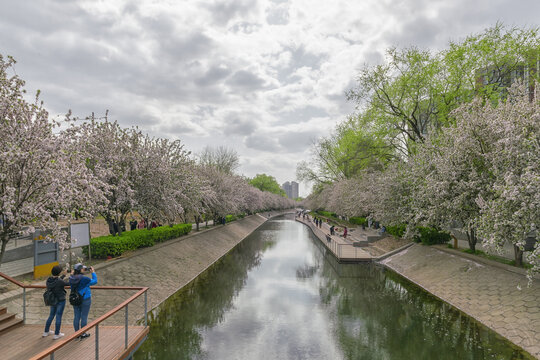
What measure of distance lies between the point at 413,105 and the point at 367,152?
6.82m

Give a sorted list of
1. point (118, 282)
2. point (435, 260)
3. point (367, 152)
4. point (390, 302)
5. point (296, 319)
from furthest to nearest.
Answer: point (367, 152) < point (435, 260) < point (390, 302) < point (118, 282) < point (296, 319)

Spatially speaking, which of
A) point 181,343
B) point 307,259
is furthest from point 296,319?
point 307,259

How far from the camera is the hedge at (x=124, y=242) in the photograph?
1599 cm

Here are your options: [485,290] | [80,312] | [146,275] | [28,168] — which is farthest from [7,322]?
[485,290]

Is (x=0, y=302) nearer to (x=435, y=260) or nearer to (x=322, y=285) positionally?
(x=322, y=285)

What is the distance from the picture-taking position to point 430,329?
11.7 meters

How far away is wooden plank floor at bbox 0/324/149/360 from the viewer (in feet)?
22.2

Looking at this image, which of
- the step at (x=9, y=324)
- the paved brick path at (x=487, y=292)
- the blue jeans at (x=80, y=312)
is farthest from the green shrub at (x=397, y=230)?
the step at (x=9, y=324)

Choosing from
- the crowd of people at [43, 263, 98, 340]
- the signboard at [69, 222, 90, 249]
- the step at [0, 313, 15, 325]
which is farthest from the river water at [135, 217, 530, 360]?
the signboard at [69, 222, 90, 249]

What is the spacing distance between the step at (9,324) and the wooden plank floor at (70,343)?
0.38ft

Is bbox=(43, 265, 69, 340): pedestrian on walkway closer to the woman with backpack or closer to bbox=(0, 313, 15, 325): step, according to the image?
the woman with backpack

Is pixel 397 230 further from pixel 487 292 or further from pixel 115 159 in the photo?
pixel 115 159

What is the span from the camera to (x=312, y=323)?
12453mm

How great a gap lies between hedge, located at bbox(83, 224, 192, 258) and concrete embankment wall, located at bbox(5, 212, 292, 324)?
2.01 ft
